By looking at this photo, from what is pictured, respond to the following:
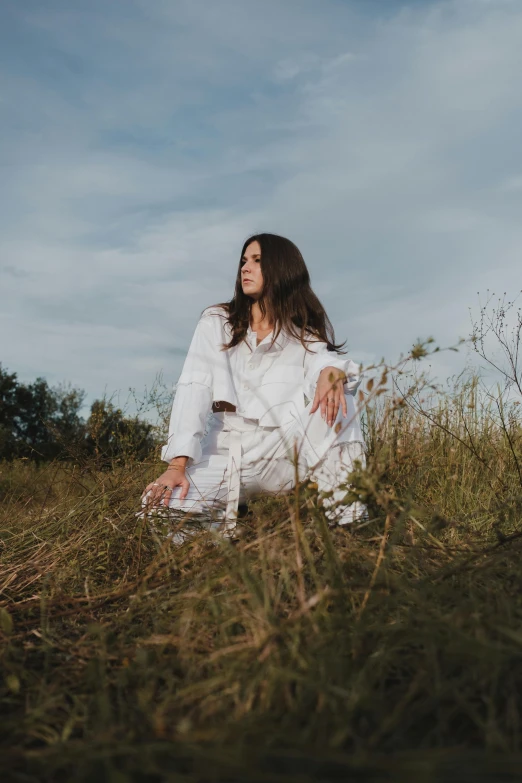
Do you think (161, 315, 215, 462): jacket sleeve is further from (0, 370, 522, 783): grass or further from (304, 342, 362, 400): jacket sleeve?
(0, 370, 522, 783): grass

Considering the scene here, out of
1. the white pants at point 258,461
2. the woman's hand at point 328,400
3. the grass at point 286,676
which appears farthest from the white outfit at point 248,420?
the grass at point 286,676

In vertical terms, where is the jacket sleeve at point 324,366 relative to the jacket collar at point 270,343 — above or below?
below

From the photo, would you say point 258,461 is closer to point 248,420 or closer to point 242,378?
point 248,420

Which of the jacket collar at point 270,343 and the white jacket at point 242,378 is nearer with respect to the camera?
the white jacket at point 242,378

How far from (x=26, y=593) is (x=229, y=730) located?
62.6 inches

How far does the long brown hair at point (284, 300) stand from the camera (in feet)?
11.5

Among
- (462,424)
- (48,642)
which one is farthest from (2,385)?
(48,642)

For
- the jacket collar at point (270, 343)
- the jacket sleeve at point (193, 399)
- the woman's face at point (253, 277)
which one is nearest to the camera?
the jacket sleeve at point (193, 399)

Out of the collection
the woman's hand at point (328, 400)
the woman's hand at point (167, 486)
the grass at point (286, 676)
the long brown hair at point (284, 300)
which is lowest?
the grass at point (286, 676)

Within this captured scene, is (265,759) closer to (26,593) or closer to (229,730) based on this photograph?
(229,730)

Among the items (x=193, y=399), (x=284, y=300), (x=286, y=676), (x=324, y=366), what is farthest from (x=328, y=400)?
(x=286, y=676)

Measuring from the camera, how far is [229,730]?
3.68 feet

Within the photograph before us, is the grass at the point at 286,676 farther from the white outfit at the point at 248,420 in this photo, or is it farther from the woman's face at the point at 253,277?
the woman's face at the point at 253,277

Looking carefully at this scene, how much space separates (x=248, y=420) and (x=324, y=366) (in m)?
0.43
